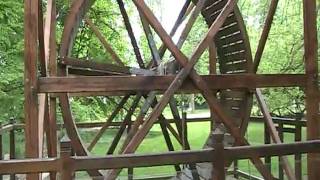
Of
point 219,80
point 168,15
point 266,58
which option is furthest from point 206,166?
point 168,15

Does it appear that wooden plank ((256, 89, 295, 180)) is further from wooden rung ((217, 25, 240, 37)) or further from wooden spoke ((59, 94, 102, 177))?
wooden spoke ((59, 94, 102, 177))

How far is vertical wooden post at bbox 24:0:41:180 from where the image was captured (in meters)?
4.58

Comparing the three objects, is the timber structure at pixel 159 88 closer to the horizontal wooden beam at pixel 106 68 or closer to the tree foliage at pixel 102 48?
the horizontal wooden beam at pixel 106 68

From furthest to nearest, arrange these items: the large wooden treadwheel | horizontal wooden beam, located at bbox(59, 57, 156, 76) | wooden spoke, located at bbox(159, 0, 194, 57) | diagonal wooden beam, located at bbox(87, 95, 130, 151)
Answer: diagonal wooden beam, located at bbox(87, 95, 130, 151) < wooden spoke, located at bbox(159, 0, 194, 57) < horizontal wooden beam, located at bbox(59, 57, 156, 76) < the large wooden treadwheel

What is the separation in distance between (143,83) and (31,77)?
1.10m

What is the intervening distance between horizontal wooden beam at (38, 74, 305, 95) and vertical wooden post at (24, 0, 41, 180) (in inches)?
4.5

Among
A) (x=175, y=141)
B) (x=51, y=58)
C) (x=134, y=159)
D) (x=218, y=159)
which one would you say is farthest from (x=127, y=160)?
(x=175, y=141)

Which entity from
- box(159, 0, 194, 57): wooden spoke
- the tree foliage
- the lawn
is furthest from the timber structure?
the tree foliage

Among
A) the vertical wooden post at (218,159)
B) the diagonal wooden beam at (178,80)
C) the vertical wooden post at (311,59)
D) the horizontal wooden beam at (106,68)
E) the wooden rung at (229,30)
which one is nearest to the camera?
the vertical wooden post at (218,159)

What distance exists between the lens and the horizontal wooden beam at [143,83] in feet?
15.7

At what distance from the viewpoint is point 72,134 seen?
19.1 ft

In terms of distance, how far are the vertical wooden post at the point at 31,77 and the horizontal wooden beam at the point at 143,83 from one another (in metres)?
0.11

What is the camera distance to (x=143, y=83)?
4.93 m

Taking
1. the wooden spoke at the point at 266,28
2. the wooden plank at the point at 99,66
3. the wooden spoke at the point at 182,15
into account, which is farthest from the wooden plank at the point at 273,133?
the wooden plank at the point at 99,66
